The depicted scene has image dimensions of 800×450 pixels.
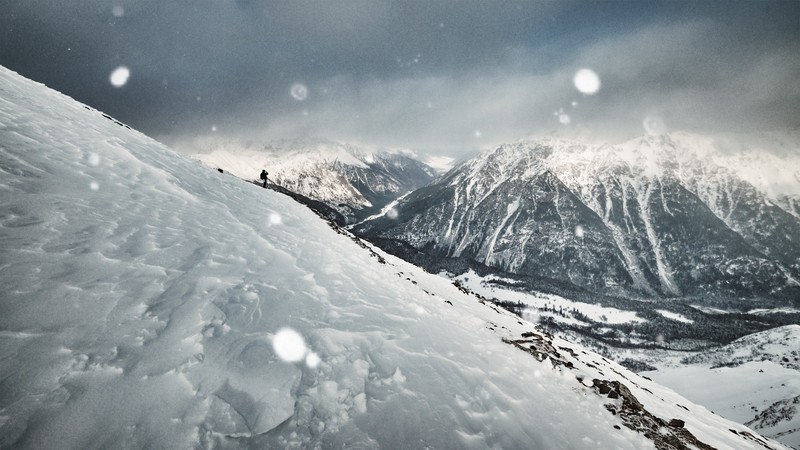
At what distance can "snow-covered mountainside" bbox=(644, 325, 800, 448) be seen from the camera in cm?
7356

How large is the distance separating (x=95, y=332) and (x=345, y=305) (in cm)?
635

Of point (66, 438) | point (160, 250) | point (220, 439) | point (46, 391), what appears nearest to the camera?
point (66, 438)

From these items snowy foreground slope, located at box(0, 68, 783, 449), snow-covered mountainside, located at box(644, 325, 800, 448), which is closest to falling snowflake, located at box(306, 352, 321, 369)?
snowy foreground slope, located at box(0, 68, 783, 449)

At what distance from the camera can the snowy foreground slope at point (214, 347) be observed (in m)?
5.17

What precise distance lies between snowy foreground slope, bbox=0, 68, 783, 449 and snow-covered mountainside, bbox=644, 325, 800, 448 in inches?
3590

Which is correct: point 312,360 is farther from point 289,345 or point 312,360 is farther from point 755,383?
point 755,383

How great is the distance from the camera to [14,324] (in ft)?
18.2

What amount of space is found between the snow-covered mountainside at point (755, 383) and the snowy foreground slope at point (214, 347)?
9119cm

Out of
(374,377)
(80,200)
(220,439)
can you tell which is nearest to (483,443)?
(374,377)

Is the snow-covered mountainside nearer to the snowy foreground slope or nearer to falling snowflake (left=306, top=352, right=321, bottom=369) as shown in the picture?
the snowy foreground slope

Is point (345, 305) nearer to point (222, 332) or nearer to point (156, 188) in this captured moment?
point (222, 332)

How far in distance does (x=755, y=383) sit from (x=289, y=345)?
152421 mm

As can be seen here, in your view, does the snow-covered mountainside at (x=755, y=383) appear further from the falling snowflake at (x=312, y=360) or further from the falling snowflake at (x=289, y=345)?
the falling snowflake at (x=289, y=345)

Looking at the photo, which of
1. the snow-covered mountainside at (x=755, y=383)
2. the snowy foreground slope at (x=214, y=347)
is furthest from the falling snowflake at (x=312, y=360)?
the snow-covered mountainside at (x=755, y=383)
